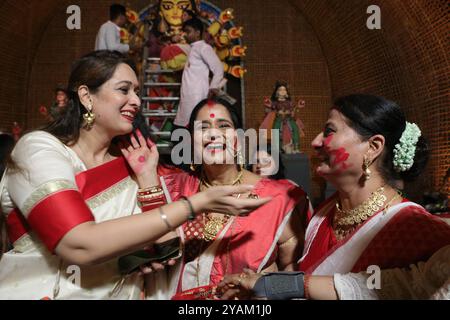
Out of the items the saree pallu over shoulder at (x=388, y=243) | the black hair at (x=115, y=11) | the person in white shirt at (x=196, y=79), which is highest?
the black hair at (x=115, y=11)

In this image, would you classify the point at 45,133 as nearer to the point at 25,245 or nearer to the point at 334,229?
the point at 25,245

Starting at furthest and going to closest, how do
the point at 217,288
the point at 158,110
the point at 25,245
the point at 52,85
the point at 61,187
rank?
the point at 52,85 < the point at 158,110 < the point at 217,288 < the point at 25,245 < the point at 61,187

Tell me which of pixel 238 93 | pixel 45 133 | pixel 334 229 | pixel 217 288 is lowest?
pixel 217 288

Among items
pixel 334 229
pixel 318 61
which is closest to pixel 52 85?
pixel 318 61

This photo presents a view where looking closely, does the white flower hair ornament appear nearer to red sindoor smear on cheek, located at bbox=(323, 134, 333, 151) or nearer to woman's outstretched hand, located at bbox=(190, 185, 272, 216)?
red sindoor smear on cheek, located at bbox=(323, 134, 333, 151)

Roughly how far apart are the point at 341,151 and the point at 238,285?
732 mm

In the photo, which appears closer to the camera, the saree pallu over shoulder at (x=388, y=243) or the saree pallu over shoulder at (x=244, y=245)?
the saree pallu over shoulder at (x=388, y=243)

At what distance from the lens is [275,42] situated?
23.8 feet

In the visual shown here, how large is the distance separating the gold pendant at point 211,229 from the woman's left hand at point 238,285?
0.25 m

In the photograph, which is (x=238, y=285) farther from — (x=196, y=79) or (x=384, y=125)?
(x=196, y=79)

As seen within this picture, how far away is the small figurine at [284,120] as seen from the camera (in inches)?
229

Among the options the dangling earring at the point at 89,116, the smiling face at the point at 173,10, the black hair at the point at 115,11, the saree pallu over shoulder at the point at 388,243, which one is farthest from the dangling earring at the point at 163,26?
the saree pallu over shoulder at the point at 388,243

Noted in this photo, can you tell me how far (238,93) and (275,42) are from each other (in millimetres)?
1077

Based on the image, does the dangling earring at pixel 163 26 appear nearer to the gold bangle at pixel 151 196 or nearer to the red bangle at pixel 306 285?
the gold bangle at pixel 151 196
